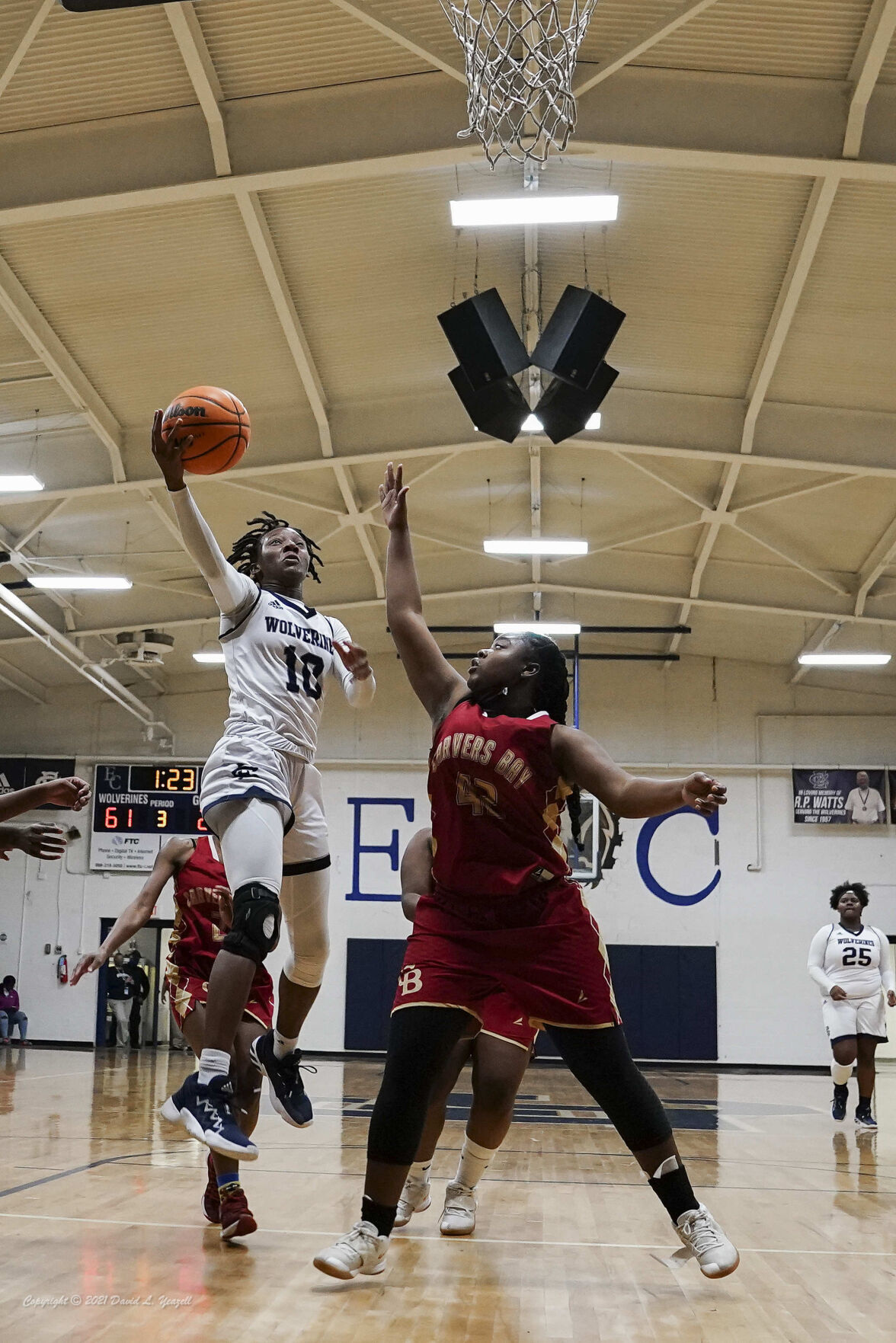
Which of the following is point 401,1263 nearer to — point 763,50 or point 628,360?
point 763,50

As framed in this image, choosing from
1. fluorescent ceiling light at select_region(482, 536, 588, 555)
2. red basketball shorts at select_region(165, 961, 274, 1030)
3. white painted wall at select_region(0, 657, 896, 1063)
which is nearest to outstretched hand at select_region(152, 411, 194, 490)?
red basketball shorts at select_region(165, 961, 274, 1030)

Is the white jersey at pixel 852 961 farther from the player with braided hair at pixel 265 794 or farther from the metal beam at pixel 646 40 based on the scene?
the player with braided hair at pixel 265 794

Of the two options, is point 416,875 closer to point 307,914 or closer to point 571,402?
A: point 307,914

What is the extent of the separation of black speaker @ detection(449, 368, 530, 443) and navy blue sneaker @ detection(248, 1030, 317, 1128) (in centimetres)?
764

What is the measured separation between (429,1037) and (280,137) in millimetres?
8171

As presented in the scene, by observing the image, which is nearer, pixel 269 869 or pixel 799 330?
pixel 269 869

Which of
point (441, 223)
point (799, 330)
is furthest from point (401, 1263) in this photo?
point (799, 330)

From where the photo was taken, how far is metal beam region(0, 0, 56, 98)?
27.5 feet

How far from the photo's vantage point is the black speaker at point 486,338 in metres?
10.6

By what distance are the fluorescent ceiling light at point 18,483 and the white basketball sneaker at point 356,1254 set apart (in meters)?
10.3

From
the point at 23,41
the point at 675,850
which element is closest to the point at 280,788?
the point at 23,41

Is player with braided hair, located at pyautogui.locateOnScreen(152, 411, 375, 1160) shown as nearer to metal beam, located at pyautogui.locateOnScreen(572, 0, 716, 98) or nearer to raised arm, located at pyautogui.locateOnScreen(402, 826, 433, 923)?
raised arm, located at pyautogui.locateOnScreen(402, 826, 433, 923)

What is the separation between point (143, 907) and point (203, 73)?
671cm

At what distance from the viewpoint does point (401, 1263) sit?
3.73 metres
